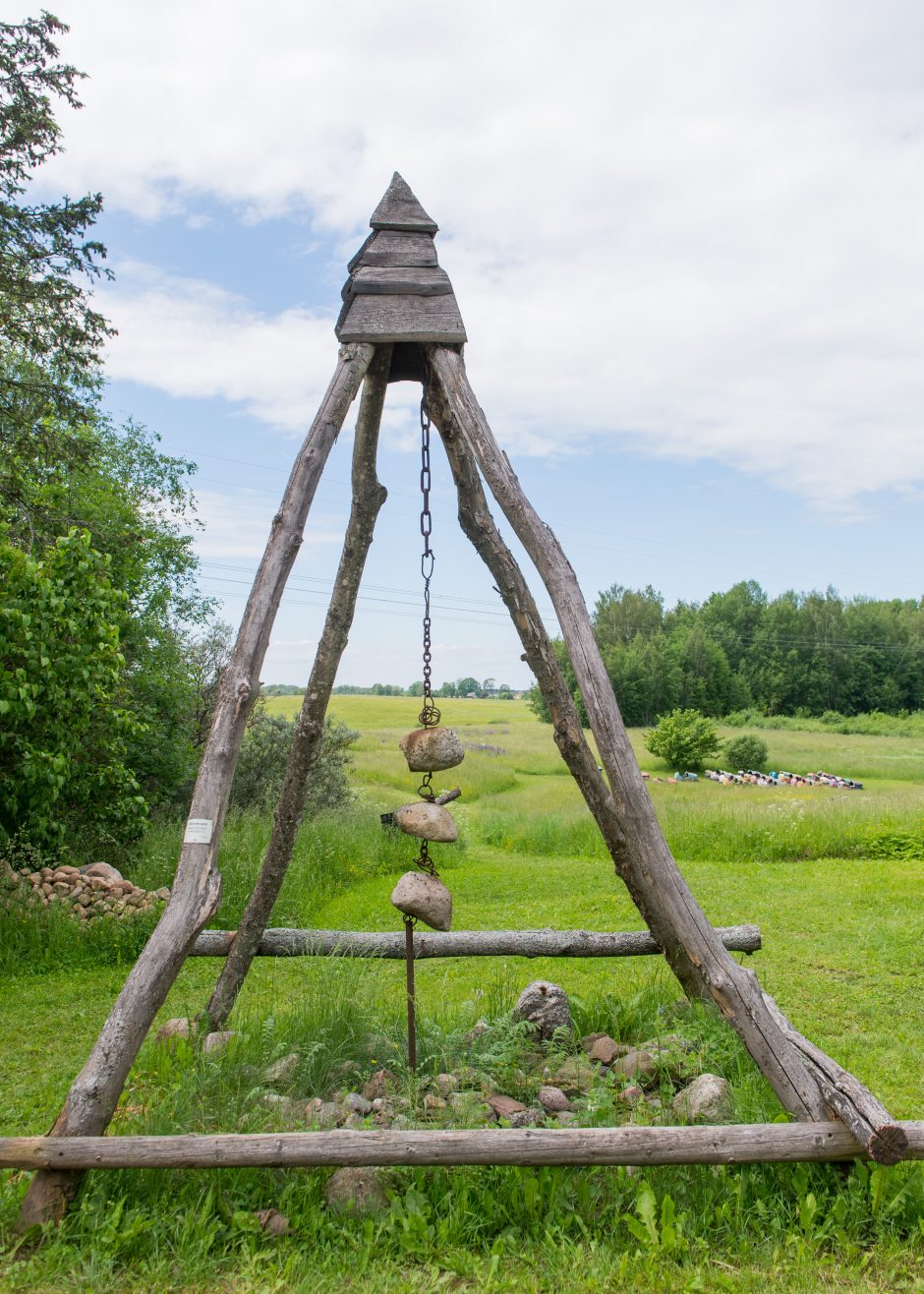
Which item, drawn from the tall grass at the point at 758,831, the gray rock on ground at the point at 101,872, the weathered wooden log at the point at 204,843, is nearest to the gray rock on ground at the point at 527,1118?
the weathered wooden log at the point at 204,843

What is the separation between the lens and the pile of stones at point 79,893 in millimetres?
8344

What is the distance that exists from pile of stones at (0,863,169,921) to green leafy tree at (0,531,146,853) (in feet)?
1.27

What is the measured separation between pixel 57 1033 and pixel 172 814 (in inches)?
269

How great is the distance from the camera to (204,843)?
13.7 ft

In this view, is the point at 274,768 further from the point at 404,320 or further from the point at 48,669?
the point at 404,320

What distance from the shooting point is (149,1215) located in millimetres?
3559

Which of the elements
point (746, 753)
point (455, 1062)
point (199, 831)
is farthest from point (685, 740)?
point (199, 831)

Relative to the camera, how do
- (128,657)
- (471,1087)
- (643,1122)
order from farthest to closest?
1. (128,657)
2. (471,1087)
3. (643,1122)

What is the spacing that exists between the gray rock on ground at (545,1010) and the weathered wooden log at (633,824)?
2.85 feet

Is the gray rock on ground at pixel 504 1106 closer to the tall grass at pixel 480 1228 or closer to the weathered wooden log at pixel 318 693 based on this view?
the tall grass at pixel 480 1228

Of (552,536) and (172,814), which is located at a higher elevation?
(552,536)

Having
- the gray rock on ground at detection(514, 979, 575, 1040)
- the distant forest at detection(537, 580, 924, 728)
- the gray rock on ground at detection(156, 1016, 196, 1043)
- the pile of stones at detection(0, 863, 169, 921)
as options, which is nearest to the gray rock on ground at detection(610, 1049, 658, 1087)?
the gray rock on ground at detection(514, 979, 575, 1040)

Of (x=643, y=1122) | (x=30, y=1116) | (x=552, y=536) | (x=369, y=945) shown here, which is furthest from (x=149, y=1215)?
(x=552, y=536)

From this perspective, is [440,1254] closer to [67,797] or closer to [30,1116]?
[30,1116]
